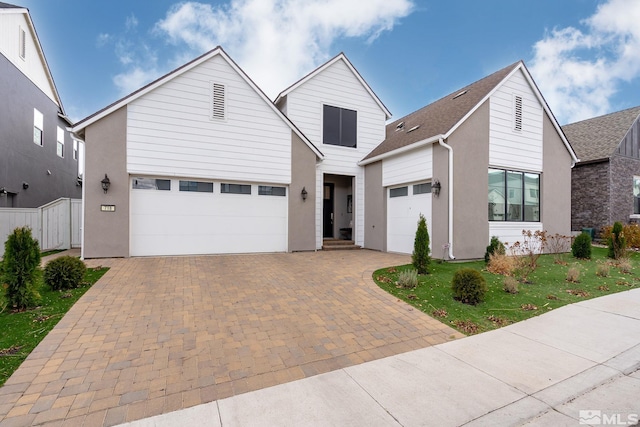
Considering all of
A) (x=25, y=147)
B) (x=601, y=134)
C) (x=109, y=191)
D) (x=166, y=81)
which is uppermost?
(x=601, y=134)

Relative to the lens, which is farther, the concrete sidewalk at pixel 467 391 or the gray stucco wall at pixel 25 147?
the gray stucco wall at pixel 25 147

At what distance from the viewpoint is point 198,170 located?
33.5 ft

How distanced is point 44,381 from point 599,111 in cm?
2938

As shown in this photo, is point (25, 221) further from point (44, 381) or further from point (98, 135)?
point (44, 381)

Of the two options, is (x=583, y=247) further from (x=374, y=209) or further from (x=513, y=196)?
(x=374, y=209)

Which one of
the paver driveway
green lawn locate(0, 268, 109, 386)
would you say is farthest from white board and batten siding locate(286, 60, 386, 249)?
green lawn locate(0, 268, 109, 386)

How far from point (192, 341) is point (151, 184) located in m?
7.86

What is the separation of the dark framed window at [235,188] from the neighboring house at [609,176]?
18.2 metres

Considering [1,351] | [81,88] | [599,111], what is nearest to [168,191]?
[1,351]

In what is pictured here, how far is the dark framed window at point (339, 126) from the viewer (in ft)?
43.2

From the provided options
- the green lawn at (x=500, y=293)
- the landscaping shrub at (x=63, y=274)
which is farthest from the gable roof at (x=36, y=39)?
the green lawn at (x=500, y=293)

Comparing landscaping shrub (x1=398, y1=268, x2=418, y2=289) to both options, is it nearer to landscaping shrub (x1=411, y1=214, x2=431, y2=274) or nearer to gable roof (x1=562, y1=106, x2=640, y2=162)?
landscaping shrub (x1=411, y1=214, x2=431, y2=274)

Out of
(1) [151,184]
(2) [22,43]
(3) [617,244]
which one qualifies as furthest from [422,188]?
(2) [22,43]

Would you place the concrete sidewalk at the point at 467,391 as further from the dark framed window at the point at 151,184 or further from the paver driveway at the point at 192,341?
the dark framed window at the point at 151,184
